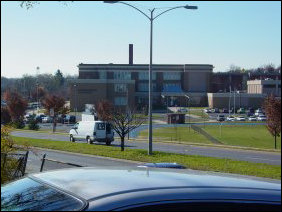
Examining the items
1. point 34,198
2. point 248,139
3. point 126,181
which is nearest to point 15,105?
point 248,139

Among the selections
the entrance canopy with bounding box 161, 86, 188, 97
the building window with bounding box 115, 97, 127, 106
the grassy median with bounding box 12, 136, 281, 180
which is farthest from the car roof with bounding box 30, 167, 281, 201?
the entrance canopy with bounding box 161, 86, 188, 97

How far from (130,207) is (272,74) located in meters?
125

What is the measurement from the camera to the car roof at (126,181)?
2787 millimetres

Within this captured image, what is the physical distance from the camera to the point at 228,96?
374 feet

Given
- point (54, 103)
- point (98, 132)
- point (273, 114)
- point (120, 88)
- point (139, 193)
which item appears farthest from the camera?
point (120, 88)

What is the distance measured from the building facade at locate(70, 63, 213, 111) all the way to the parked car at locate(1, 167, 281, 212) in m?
80.4

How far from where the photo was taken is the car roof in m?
2.79

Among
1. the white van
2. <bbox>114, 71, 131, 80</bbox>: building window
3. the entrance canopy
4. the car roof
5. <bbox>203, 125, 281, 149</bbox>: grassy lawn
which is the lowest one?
<bbox>203, 125, 281, 149</bbox>: grassy lawn

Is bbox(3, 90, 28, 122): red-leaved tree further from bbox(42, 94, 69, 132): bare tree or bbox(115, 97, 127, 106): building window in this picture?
bbox(115, 97, 127, 106): building window

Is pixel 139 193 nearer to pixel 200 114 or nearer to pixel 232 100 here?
pixel 200 114

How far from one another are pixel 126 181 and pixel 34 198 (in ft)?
1.89

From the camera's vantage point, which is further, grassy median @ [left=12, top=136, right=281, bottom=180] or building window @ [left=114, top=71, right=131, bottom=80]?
building window @ [left=114, top=71, right=131, bottom=80]

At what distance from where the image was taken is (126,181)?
9.68 ft

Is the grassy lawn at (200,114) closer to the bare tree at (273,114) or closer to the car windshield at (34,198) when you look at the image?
the bare tree at (273,114)
